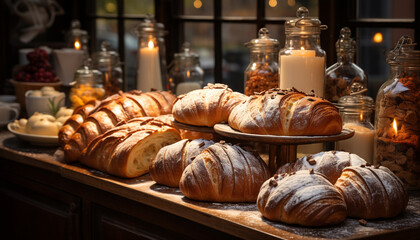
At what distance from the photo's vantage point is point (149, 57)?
3000 mm

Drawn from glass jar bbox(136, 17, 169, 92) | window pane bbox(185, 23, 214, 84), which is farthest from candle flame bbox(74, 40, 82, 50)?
glass jar bbox(136, 17, 169, 92)

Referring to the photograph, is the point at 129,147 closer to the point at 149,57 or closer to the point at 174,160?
the point at 174,160

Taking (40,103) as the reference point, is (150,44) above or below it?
above

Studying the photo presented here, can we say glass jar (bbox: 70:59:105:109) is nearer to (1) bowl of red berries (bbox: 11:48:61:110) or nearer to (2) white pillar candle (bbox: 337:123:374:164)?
(1) bowl of red berries (bbox: 11:48:61:110)

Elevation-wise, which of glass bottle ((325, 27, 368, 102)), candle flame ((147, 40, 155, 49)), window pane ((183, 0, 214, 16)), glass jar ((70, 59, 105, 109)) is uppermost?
window pane ((183, 0, 214, 16))

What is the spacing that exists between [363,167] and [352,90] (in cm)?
44

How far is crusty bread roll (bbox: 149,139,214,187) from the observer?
2.00m

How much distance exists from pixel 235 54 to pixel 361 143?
52.7 inches

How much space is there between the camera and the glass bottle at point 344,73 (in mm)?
2252

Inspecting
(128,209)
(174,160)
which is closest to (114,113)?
(128,209)

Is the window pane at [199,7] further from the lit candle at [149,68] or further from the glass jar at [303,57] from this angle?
the glass jar at [303,57]

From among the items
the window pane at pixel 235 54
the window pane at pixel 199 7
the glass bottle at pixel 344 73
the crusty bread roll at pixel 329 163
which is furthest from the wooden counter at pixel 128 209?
the window pane at pixel 199 7

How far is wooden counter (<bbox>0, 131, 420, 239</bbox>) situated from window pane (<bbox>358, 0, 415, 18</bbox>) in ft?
2.64

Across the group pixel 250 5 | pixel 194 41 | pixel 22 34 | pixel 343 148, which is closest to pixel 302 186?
pixel 343 148
